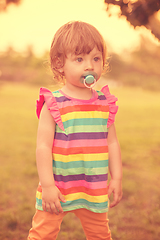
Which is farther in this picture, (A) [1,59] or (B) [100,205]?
(A) [1,59]

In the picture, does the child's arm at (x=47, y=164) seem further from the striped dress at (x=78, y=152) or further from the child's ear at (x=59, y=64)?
the child's ear at (x=59, y=64)

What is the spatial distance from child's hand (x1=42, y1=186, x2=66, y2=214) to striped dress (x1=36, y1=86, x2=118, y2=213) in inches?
1.8

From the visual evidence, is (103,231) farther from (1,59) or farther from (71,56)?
(1,59)

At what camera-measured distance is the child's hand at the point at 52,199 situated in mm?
1514

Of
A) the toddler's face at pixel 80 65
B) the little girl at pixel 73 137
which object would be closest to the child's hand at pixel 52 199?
the little girl at pixel 73 137

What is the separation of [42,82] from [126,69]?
4632 millimetres

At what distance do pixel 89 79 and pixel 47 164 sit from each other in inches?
19.8

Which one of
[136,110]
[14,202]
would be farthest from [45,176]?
[136,110]

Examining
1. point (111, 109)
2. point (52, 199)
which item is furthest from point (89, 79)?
point (52, 199)

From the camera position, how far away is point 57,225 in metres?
1.63

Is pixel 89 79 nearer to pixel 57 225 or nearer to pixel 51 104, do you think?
pixel 51 104

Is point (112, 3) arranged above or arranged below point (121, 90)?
below

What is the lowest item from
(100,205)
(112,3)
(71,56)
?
(100,205)

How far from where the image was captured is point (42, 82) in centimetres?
1452
